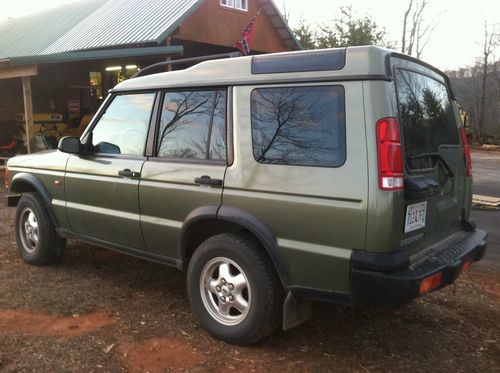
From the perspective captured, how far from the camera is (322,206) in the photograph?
2.99m

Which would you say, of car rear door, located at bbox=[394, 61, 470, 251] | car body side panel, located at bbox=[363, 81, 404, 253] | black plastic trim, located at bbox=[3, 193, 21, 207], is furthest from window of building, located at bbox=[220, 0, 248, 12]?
car body side panel, located at bbox=[363, 81, 404, 253]

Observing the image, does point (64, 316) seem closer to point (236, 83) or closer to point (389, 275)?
point (236, 83)

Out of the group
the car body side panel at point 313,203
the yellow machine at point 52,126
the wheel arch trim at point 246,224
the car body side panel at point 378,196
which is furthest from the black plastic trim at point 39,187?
the yellow machine at point 52,126

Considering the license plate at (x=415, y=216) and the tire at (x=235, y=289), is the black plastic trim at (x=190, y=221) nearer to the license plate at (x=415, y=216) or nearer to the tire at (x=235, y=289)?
the tire at (x=235, y=289)

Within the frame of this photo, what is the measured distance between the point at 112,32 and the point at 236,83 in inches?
487

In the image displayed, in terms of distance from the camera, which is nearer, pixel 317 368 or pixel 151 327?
pixel 317 368

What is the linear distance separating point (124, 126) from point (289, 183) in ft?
6.35

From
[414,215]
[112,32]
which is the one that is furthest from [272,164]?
[112,32]

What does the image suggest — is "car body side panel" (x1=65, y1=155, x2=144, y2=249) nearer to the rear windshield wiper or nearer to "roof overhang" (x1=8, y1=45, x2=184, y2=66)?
the rear windshield wiper

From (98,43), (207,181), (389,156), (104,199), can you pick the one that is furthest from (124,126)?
(98,43)

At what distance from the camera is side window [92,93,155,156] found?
4191 mm

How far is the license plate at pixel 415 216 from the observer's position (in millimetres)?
2943

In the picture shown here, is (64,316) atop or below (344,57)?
below

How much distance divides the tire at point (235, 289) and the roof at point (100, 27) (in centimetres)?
1037
